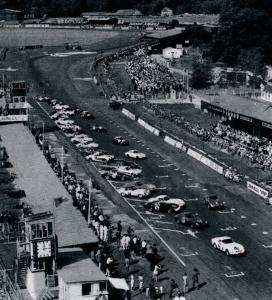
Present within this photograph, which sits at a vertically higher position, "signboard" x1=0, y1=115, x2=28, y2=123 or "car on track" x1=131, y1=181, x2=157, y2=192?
"signboard" x1=0, y1=115, x2=28, y2=123

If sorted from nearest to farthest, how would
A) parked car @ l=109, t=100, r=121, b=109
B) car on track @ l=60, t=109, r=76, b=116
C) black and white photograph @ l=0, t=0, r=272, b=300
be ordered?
black and white photograph @ l=0, t=0, r=272, b=300 < car on track @ l=60, t=109, r=76, b=116 < parked car @ l=109, t=100, r=121, b=109

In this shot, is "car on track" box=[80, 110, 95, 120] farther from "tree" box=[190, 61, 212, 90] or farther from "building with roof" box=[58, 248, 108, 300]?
"building with roof" box=[58, 248, 108, 300]

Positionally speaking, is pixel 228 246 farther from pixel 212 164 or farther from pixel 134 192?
pixel 212 164

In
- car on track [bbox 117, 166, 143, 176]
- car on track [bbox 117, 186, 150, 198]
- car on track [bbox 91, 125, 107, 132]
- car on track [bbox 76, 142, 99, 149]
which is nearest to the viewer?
car on track [bbox 117, 186, 150, 198]

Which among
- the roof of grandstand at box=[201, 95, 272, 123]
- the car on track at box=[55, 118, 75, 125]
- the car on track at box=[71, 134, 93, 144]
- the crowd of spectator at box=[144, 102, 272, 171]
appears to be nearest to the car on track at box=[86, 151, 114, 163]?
the car on track at box=[71, 134, 93, 144]

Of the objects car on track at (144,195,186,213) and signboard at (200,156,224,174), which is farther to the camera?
signboard at (200,156,224,174)

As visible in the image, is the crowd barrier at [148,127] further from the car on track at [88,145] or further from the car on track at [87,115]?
the car on track at [88,145]

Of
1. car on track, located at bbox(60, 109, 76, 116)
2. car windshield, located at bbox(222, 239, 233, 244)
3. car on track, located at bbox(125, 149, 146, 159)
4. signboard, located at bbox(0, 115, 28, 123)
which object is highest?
signboard, located at bbox(0, 115, 28, 123)
